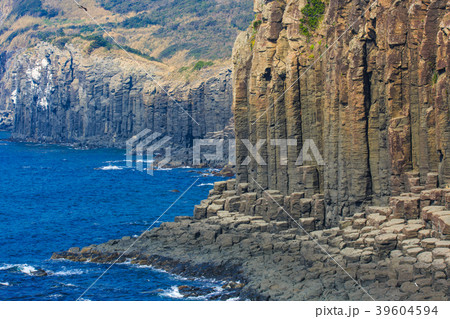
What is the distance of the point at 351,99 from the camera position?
50594 millimetres

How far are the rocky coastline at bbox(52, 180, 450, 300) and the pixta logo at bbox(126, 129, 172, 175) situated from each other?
64.7m

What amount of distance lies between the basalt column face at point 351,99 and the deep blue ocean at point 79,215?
44.0ft

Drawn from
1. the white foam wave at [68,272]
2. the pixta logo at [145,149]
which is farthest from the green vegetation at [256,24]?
the pixta logo at [145,149]

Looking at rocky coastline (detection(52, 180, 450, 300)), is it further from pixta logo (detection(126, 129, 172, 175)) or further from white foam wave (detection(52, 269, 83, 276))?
pixta logo (detection(126, 129, 172, 175))

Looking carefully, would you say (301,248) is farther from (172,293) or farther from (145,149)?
(145,149)

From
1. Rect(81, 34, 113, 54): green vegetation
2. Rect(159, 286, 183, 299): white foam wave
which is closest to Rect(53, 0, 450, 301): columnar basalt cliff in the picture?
Rect(159, 286, 183, 299): white foam wave

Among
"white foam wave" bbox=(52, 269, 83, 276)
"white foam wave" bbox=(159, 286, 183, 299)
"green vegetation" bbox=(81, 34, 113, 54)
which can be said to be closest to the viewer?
"white foam wave" bbox=(159, 286, 183, 299)

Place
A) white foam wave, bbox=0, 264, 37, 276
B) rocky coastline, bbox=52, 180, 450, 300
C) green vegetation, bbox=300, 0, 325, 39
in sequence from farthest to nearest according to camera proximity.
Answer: green vegetation, bbox=300, 0, 325, 39 → white foam wave, bbox=0, 264, 37, 276 → rocky coastline, bbox=52, 180, 450, 300

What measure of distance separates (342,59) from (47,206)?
48.1 meters

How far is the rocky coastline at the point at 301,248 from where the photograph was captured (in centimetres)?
4003

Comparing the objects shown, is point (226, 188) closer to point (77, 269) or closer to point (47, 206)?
point (77, 269)

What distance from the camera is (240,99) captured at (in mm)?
65375

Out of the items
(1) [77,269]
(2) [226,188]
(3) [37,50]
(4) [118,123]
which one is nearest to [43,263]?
(1) [77,269]

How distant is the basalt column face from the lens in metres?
45.4
